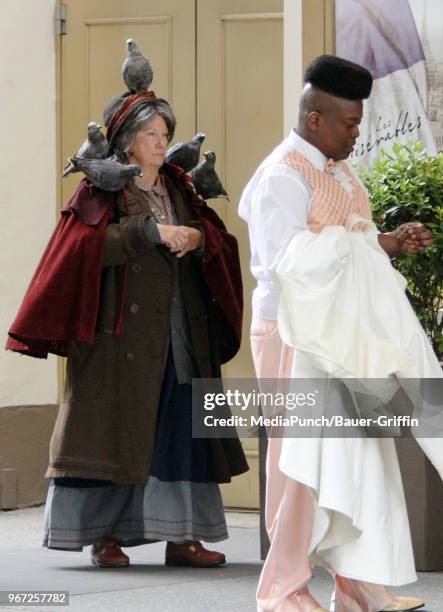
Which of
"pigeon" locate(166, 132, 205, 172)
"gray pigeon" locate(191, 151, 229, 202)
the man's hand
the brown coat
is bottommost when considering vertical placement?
the brown coat

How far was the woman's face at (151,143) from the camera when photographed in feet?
21.3

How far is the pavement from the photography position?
551 cm

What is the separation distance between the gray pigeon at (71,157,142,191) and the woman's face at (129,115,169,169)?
139 mm

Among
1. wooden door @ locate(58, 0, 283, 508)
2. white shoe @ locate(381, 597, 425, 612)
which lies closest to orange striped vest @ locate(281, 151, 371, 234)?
white shoe @ locate(381, 597, 425, 612)

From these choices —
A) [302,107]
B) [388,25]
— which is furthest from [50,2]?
[302,107]

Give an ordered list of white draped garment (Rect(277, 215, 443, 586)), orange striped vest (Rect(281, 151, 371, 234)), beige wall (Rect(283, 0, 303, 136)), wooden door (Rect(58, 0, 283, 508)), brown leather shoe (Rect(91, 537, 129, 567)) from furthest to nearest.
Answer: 1. wooden door (Rect(58, 0, 283, 508))
2. beige wall (Rect(283, 0, 303, 136))
3. brown leather shoe (Rect(91, 537, 129, 567))
4. orange striped vest (Rect(281, 151, 371, 234))
5. white draped garment (Rect(277, 215, 443, 586))

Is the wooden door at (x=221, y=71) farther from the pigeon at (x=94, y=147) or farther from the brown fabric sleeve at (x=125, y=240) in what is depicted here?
the brown fabric sleeve at (x=125, y=240)

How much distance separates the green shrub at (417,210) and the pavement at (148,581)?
108 cm

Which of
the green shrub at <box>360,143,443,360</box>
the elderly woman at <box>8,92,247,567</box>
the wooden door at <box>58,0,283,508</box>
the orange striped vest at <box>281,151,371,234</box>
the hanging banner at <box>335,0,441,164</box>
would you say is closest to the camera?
the orange striped vest at <box>281,151,371,234</box>

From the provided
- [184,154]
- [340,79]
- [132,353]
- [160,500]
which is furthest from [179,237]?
[340,79]

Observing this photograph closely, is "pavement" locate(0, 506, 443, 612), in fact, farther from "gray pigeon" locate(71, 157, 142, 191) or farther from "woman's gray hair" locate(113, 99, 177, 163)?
"woman's gray hair" locate(113, 99, 177, 163)

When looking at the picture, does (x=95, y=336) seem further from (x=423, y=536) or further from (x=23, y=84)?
(x=23, y=84)

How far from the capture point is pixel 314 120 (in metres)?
5.08

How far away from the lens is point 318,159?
16.7 ft
